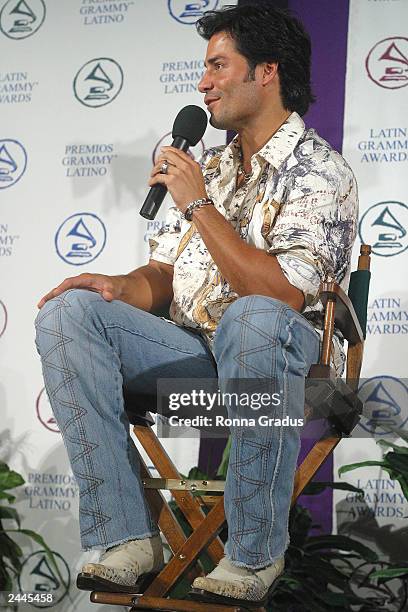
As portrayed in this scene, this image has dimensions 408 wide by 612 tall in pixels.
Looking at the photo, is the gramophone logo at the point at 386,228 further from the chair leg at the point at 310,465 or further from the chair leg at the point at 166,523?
the chair leg at the point at 166,523

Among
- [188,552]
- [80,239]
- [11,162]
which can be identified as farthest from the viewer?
[11,162]

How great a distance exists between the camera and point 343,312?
1.88 metres

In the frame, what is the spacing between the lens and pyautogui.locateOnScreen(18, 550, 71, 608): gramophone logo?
310cm

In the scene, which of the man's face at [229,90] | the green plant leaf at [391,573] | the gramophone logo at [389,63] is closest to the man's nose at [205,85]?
the man's face at [229,90]

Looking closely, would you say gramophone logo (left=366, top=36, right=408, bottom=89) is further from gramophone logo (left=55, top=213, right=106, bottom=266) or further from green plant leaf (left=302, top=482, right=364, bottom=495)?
green plant leaf (left=302, top=482, right=364, bottom=495)

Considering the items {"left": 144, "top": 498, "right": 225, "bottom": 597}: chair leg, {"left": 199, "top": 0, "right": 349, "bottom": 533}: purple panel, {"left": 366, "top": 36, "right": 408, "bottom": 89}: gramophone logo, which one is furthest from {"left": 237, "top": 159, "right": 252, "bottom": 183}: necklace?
{"left": 366, "top": 36, "right": 408, "bottom": 89}: gramophone logo

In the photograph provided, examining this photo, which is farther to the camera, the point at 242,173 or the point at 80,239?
the point at 80,239

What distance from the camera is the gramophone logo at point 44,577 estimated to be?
310 centimetres

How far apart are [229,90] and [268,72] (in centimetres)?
12

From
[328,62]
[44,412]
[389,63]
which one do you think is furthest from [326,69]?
[44,412]

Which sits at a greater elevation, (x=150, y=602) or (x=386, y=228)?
(x=386, y=228)

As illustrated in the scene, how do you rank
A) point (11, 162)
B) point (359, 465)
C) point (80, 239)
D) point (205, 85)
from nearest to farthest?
point (205, 85) < point (359, 465) < point (80, 239) < point (11, 162)

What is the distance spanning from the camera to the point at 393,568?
246 centimetres

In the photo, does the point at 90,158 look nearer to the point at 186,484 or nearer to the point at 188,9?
the point at 188,9
